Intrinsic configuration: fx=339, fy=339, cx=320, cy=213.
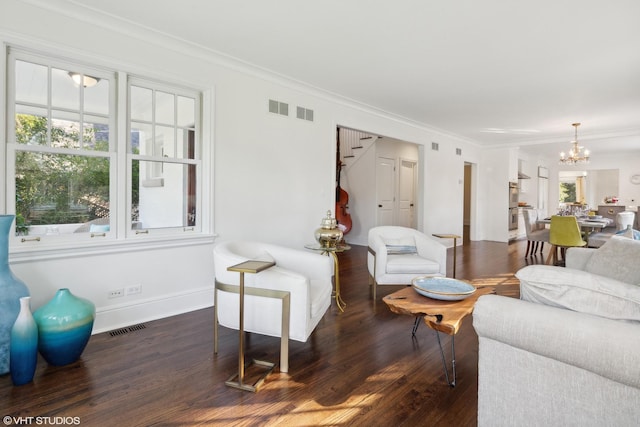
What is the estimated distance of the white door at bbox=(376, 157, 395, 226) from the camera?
7.86 meters

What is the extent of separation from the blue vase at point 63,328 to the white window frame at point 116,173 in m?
0.57

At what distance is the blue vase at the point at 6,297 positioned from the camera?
2094 mm

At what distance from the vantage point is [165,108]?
335 centimetres

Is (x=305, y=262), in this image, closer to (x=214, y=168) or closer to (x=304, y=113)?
(x=214, y=168)

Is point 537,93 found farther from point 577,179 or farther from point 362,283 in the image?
point 577,179

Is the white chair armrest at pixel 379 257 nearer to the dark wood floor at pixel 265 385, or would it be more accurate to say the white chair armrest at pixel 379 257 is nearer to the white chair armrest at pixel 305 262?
the dark wood floor at pixel 265 385

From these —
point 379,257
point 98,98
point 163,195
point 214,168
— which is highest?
point 98,98

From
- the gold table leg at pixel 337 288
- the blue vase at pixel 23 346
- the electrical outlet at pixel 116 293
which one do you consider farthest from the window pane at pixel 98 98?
the gold table leg at pixel 337 288

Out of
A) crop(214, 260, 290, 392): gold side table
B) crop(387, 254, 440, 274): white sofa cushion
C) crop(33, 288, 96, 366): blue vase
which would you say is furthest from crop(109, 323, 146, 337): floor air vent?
crop(387, 254, 440, 274): white sofa cushion

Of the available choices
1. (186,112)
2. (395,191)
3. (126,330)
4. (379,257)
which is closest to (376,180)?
(395,191)

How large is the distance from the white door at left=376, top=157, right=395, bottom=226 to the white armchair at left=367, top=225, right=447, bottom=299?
139 inches

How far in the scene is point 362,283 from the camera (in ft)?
15.2

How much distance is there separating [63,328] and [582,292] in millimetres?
2927

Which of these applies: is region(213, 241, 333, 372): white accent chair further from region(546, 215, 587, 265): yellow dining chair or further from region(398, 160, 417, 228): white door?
region(398, 160, 417, 228): white door
